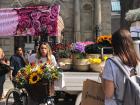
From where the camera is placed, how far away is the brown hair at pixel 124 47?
4.39 meters

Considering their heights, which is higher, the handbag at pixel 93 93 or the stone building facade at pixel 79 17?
the stone building facade at pixel 79 17

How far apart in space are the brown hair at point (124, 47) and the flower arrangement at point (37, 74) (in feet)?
10.3

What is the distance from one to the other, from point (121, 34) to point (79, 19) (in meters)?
28.8

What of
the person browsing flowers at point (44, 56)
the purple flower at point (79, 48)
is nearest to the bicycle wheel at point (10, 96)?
the person browsing flowers at point (44, 56)

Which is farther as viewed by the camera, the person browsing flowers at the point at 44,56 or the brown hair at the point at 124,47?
the person browsing flowers at the point at 44,56

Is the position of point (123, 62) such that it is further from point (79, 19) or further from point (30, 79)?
point (79, 19)

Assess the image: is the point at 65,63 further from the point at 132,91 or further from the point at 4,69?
the point at 132,91

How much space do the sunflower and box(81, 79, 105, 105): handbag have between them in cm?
245

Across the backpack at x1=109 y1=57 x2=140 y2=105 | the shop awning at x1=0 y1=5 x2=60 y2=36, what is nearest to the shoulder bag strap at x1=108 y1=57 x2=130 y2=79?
the backpack at x1=109 y1=57 x2=140 y2=105

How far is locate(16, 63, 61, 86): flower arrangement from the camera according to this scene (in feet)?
24.4

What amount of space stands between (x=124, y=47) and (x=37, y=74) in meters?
3.27

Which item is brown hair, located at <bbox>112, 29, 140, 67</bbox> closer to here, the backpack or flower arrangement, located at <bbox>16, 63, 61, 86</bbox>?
the backpack

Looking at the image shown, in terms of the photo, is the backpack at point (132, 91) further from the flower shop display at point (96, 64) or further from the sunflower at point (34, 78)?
the flower shop display at point (96, 64)

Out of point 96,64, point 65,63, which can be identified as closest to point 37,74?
point 96,64
